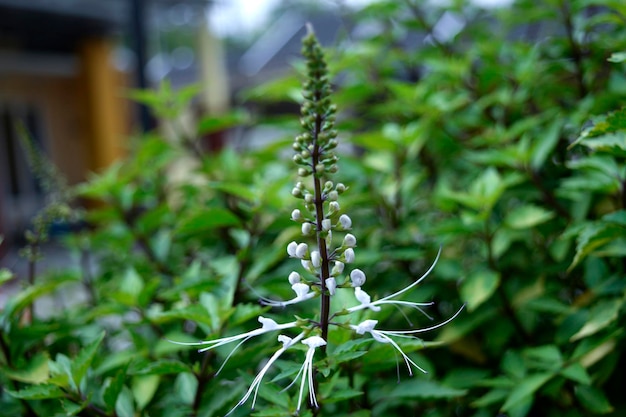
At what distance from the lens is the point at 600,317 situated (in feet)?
4.16

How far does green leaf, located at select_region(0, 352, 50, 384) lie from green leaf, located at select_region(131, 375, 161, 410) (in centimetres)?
17

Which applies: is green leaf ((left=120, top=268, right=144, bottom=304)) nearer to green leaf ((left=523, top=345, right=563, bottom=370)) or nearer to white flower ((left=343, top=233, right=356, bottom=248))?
white flower ((left=343, top=233, right=356, bottom=248))

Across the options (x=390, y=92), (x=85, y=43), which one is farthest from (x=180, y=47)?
(x=390, y=92)

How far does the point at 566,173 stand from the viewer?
1688 mm

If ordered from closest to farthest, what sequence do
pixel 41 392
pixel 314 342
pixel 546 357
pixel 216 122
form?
pixel 314 342
pixel 41 392
pixel 546 357
pixel 216 122

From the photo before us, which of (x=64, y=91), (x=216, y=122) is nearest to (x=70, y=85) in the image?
(x=64, y=91)

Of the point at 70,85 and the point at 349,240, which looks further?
the point at 70,85

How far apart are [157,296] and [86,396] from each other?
44 centimetres

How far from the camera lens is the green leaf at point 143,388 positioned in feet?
4.15

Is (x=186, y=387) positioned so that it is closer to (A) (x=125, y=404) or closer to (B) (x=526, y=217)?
(A) (x=125, y=404)

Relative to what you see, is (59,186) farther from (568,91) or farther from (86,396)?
(568,91)

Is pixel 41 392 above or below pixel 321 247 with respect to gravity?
below

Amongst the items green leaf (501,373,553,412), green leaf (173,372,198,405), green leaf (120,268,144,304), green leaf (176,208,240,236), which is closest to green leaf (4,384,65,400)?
Result: green leaf (173,372,198,405)

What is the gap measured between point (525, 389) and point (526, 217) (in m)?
0.40
